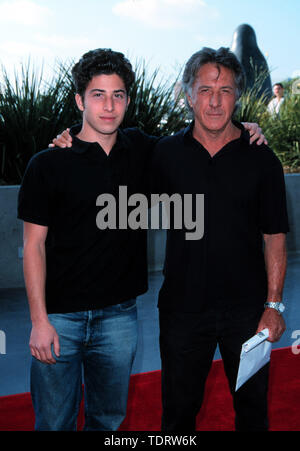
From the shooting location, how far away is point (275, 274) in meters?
2.22

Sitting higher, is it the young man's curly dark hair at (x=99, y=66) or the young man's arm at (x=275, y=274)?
the young man's curly dark hair at (x=99, y=66)

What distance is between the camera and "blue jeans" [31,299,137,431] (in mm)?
2014

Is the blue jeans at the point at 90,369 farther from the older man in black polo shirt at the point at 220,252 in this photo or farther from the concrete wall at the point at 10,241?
the concrete wall at the point at 10,241

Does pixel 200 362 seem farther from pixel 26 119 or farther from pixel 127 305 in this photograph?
pixel 26 119

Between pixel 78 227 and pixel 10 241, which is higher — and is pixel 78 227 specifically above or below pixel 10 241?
above

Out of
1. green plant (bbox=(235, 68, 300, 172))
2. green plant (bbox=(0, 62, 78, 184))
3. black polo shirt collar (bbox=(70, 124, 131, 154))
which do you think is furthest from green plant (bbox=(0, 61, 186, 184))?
black polo shirt collar (bbox=(70, 124, 131, 154))

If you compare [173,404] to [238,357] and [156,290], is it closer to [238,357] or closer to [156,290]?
[238,357]

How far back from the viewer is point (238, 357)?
2.17 meters

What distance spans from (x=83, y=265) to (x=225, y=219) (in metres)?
0.62

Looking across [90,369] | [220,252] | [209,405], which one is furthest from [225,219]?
[209,405]

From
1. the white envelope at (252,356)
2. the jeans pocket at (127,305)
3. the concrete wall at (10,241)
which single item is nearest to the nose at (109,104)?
the jeans pocket at (127,305)

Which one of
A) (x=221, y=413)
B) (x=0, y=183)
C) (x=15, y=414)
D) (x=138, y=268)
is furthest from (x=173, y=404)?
(x=0, y=183)

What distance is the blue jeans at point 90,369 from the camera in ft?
6.61

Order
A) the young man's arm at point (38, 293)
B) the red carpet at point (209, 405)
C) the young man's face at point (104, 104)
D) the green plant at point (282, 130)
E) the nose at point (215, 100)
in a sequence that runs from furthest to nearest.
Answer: the green plant at point (282, 130) < the red carpet at point (209, 405) < the nose at point (215, 100) < the young man's face at point (104, 104) < the young man's arm at point (38, 293)
